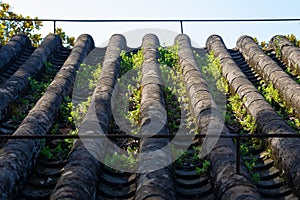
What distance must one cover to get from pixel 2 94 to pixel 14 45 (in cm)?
335

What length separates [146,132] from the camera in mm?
5242

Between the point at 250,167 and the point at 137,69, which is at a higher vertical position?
the point at 137,69

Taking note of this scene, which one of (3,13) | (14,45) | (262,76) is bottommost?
(262,76)

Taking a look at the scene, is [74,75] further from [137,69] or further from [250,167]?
[250,167]

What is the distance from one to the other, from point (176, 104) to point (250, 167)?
7.63 feet

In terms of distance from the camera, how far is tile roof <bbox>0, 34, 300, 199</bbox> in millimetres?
4172

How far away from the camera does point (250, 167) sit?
491 cm

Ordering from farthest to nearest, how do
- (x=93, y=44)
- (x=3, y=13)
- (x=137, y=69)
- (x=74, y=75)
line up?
1. (x=3, y=13)
2. (x=93, y=44)
3. (x=137, y=69)
4. (x=74, y=75)

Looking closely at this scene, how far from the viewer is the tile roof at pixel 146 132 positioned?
417 cm

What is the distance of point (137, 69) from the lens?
8.52m

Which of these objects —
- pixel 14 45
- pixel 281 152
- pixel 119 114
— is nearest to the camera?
pixel 281 152

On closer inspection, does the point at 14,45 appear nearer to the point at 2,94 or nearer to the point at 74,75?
the point at 74,75

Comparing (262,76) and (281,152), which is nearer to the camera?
(281,152)

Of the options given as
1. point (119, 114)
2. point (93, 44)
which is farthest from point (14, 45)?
point (119, 114)
